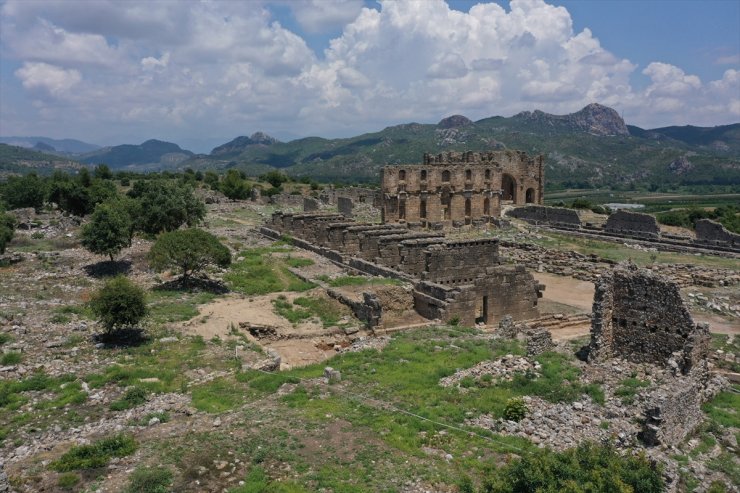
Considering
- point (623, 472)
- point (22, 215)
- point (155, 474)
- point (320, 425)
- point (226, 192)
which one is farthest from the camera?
point (226, 192)

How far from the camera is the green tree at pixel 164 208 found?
3303 cm

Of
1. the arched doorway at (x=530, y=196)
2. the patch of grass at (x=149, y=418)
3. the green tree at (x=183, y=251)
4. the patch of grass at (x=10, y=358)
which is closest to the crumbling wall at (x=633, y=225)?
the arched doorway at (x=530, y=196)

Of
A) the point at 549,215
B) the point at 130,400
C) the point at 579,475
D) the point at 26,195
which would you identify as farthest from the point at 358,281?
the point at 26,195

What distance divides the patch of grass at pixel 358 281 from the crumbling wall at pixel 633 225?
2403cm

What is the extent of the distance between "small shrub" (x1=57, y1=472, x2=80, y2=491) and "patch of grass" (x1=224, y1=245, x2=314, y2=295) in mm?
14655

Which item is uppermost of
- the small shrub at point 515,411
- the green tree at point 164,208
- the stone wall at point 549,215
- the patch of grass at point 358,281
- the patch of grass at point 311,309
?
the green tree at point 164,208

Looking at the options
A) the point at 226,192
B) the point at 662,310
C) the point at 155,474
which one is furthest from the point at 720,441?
the point at 226,192

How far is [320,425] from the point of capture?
10.9 meters

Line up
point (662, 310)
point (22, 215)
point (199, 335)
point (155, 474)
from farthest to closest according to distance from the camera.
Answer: point (22, 215) → point (199, 335) → point (662, 310) → point (155, 474)

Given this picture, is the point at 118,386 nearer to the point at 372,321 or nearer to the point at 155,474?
the point at 155,474

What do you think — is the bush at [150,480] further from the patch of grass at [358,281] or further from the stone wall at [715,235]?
the stone wall at [715,235]

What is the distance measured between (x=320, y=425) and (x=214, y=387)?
3623 mm

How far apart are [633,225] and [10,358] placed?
3971 cm

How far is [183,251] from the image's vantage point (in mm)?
22984
